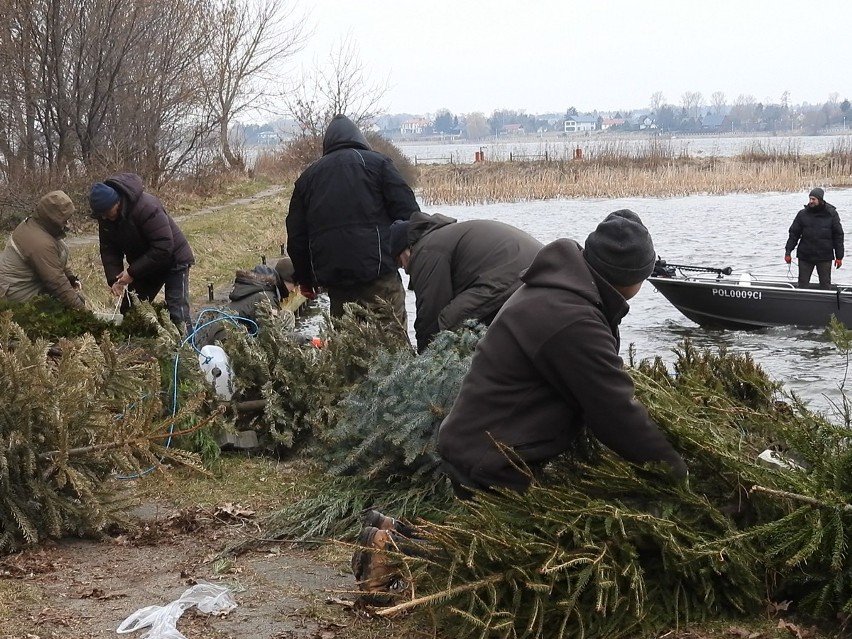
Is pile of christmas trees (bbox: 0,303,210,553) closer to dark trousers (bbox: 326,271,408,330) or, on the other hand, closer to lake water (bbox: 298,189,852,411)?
dark trousers (bbox: 326,271,408,330)

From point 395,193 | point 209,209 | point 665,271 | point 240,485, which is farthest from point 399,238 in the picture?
point 209,209

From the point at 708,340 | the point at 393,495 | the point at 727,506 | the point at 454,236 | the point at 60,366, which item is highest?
the point at 454,236

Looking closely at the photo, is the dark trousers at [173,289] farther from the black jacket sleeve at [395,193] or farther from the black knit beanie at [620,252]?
the black knit beanie at [620,252]

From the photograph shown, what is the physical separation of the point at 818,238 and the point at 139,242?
11.8 metres

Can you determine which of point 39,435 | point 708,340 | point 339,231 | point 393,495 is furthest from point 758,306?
point 39,435

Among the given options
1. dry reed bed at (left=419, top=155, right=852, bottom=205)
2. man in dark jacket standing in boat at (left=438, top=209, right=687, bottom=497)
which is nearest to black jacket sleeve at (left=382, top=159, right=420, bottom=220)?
man in dark jacket standing in boat at (left=438, top=209, right=687, bottom=497)

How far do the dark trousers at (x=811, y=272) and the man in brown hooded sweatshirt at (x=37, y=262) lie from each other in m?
12.2

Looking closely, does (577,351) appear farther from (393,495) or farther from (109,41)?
(109,41)

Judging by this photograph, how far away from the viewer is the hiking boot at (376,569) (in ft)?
13.7

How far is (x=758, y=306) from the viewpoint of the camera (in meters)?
17.6

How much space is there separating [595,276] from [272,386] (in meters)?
3.86

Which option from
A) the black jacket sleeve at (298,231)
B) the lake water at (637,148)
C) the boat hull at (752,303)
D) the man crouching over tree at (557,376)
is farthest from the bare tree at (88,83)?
the lake water at (637,148)

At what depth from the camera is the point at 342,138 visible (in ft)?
25.8

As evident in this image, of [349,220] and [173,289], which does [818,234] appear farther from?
[349,220]
